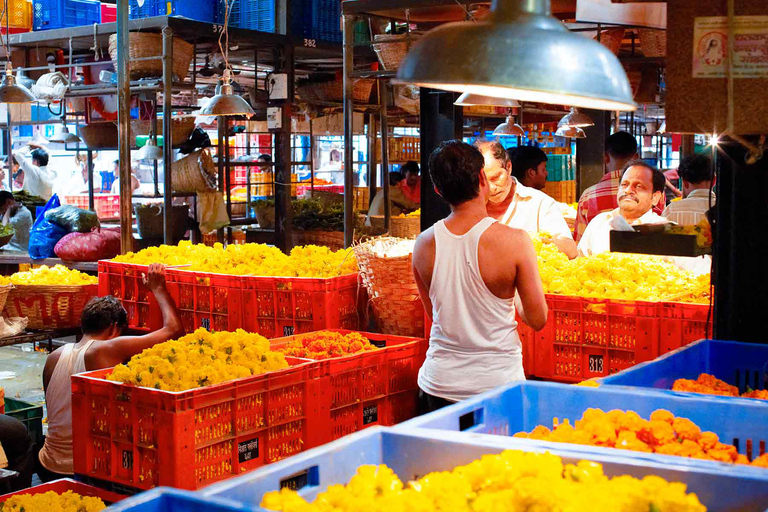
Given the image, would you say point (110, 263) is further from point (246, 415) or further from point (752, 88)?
point (752, 88)

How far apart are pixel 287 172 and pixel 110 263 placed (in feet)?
11.7

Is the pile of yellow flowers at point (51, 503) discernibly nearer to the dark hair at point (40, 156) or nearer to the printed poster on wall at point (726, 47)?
the printed poster on wall at point (726, 47)

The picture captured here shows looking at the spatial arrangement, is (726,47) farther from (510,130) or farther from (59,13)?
(59,13)

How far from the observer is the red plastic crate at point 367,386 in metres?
4.68

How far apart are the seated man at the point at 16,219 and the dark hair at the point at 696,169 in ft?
27.6

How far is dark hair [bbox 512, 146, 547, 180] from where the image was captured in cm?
740

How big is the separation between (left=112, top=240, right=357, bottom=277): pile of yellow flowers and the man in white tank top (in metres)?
1.88

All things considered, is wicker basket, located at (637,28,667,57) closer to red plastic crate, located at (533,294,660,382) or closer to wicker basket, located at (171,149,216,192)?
red plastic crate, located at (533,294,660,382)

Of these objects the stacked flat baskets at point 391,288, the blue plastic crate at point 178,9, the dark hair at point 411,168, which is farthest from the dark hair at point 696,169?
the dark hair at point 411,168

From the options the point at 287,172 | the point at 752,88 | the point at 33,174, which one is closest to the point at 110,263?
the point at 287,172

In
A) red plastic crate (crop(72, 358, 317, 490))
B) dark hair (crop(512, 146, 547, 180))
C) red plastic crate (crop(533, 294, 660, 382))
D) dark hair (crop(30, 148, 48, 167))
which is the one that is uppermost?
dark hair (crop(30, 148, 48, 167))

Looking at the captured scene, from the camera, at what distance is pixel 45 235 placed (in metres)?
9.32

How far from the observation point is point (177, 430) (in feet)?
12.4

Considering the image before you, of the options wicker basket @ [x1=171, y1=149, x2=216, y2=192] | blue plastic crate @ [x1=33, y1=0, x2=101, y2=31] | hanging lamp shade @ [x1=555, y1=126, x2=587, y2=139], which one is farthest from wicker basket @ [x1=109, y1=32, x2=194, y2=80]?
hanging lamp shade @ [x1=555, y1=126, x2=587, y2=139]
